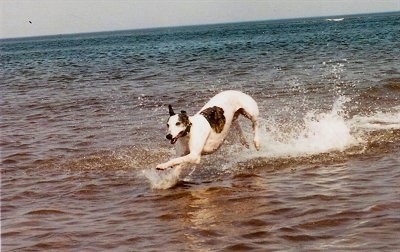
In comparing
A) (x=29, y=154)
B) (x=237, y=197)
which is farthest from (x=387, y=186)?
(x=29, y=154)

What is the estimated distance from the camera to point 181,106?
16969 millimetres

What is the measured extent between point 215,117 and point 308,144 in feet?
7.74

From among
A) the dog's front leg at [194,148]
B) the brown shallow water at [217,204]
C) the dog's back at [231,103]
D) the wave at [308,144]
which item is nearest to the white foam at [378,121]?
the wave at [308,144]

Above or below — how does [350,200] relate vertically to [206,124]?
below

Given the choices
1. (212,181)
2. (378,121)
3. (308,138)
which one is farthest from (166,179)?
(378,121)

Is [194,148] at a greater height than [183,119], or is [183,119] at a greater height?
[183,119]

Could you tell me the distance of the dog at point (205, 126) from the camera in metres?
7.82

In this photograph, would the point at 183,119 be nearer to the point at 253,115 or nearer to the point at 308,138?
the point at 253,115

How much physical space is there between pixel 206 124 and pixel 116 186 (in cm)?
164

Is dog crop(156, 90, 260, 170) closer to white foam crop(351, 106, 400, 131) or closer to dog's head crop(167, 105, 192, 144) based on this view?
dog's head crop(167, 105, 192, 144)

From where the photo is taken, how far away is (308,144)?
10.3 meters

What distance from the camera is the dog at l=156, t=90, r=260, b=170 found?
7816 millimetres

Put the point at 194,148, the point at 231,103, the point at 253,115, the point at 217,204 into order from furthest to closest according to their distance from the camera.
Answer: the point at 253,115 < the point at 231,103 < the point at 194,148 < the point at 217,204

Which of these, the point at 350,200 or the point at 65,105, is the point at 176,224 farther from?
the point at 65,105
